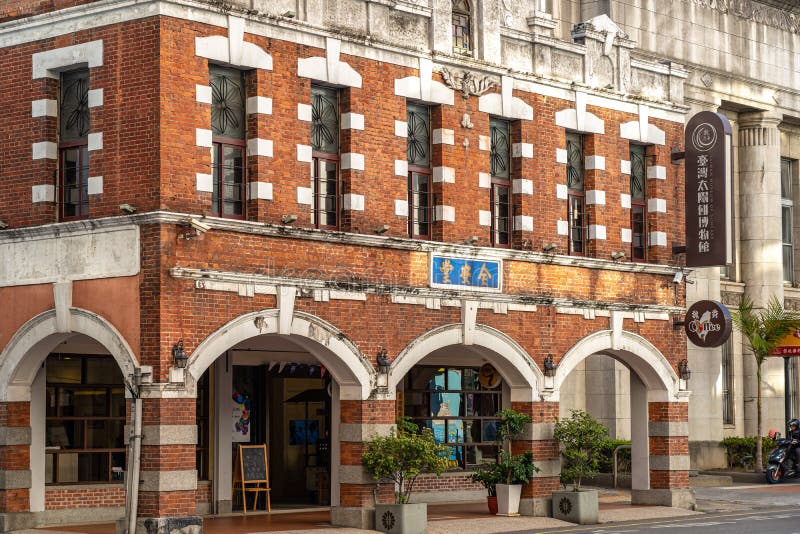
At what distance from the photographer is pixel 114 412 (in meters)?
28.2

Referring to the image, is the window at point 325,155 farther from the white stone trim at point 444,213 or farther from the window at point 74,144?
the window at point 74,144

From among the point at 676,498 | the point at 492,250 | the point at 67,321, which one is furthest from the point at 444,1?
the point at 676,498

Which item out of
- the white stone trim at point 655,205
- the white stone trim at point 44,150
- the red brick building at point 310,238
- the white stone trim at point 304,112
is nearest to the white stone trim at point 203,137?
the red brick building at point 310,238

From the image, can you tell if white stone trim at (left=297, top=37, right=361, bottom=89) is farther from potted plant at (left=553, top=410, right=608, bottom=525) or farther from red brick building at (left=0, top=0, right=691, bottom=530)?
potted plant at (left=553, top=410, right=608, bottom=525)

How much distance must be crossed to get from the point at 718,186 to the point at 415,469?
11.2 metres

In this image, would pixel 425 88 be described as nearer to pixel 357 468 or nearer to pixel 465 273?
pixel 465 273

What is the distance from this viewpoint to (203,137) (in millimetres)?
24578

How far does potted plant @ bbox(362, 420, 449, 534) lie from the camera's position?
2600cm

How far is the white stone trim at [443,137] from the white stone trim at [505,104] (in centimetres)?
107

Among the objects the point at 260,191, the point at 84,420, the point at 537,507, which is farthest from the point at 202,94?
the point at 537,507

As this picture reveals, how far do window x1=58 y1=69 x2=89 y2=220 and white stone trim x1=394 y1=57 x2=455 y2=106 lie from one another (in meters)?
6.00

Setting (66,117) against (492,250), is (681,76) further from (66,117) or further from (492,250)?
(66,117)

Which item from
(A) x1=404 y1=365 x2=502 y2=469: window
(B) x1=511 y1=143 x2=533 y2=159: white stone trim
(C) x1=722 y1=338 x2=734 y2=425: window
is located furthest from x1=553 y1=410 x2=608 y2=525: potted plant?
(C) x1=722 y1=338 x2=734 y2=425: window

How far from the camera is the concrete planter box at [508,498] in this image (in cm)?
2975
